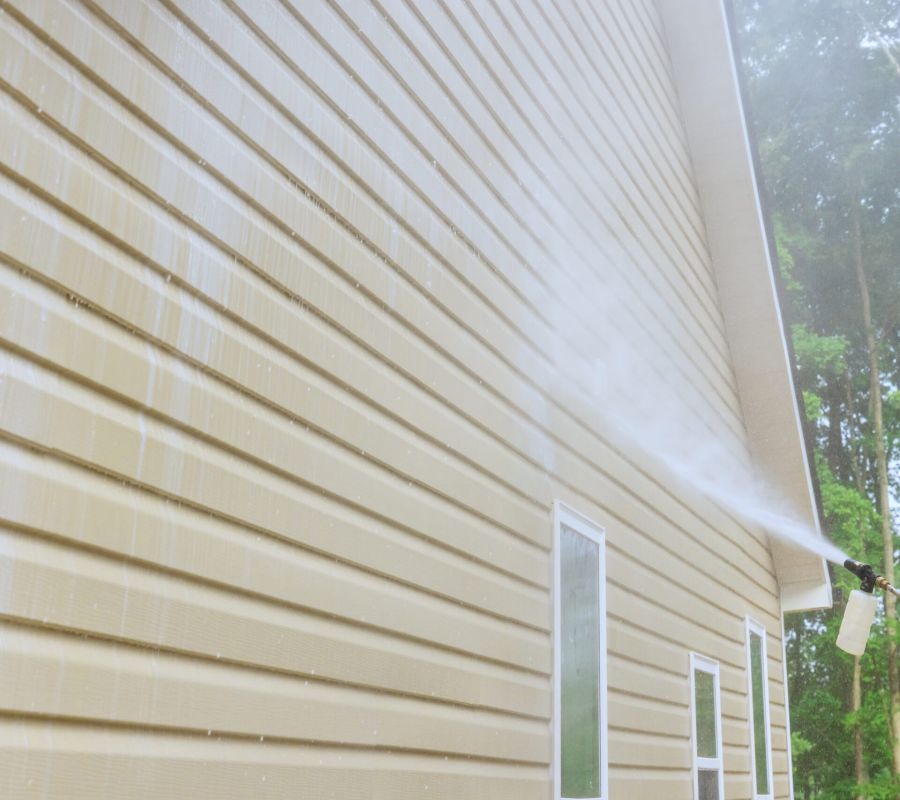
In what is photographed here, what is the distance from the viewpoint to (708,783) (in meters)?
7.94

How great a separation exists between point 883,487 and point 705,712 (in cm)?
1723

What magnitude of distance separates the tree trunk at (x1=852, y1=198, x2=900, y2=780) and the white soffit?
433 inches

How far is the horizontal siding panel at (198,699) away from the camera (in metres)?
2.50

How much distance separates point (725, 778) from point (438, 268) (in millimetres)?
5303

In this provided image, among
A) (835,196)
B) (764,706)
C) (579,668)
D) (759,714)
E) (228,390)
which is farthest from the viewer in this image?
(835,196)

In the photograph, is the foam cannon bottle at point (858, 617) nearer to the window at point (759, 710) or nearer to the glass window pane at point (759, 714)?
the window at point (759, 710)

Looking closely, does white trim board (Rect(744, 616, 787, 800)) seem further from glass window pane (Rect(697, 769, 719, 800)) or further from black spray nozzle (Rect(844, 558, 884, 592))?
black spray nozzle (Rect(844, 558, 884, 592))

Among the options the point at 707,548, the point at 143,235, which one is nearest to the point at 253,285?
the point at 143,235

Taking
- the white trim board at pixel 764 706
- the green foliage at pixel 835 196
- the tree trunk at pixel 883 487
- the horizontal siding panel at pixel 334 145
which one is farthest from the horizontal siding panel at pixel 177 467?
the green foliage at pixel 835 196

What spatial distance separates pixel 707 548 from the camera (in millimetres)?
8484

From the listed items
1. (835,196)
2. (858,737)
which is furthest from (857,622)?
(835,196)

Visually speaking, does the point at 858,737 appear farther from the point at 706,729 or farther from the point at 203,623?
the point at 203,623

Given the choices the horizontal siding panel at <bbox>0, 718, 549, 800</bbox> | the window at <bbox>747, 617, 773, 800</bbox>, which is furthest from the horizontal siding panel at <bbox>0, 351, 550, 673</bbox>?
the window at <bbox>747, 617, 773, 800</bbox>

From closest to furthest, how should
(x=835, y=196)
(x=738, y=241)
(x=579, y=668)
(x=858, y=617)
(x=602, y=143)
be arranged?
(x=579, y=668) < (x=858, y=617) < (x=602, y=143) < (x=738, y=241) < (x=835, y=196)
